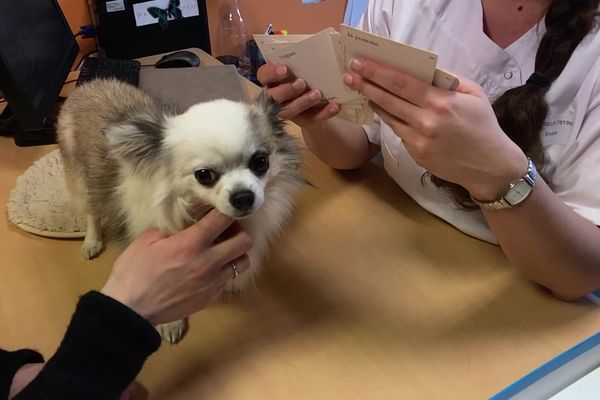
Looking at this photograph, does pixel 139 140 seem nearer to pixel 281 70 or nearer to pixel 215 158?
pixel 215 158

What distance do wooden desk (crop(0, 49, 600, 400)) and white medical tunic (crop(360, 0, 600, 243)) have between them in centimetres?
7

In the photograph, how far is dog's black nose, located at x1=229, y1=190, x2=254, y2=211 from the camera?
2.59 ft

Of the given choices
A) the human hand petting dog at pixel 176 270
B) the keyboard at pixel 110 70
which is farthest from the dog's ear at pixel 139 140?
the keyboard at pixel 110 70

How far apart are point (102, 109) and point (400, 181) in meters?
0.68

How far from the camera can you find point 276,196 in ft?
3.09

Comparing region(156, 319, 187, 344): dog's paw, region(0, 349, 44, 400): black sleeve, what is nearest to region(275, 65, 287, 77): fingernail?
region(156, 319, 187, 344): dog's paw

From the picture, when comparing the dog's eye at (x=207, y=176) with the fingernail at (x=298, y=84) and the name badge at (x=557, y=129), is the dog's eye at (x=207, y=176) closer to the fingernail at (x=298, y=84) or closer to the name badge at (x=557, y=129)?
the fingernail at (x=298, y=84)

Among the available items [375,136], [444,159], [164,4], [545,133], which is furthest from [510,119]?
[164,4]

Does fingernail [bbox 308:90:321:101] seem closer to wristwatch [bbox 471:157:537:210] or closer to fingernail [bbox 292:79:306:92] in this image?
fingernail [bbox 292:79:306:92]

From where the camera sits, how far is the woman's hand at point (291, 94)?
1000 millimetres

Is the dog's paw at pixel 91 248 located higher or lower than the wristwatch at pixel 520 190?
lower

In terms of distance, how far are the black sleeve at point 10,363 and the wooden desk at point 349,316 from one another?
0.43ft

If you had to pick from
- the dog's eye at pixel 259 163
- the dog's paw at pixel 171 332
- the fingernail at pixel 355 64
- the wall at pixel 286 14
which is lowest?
the wall at pixel 286 14

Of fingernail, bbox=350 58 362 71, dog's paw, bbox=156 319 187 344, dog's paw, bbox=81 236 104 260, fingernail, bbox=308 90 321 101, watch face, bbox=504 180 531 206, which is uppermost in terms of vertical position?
fingernail, bbox=350 58 362 71
